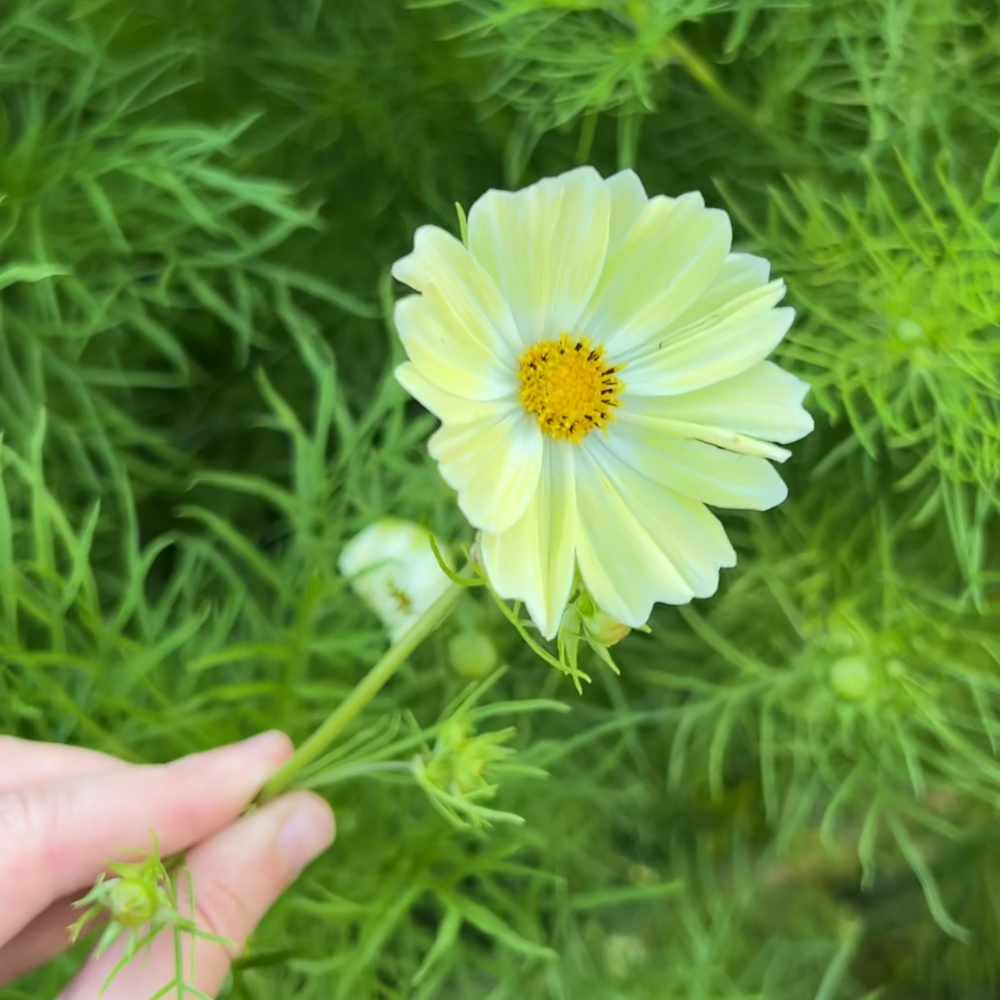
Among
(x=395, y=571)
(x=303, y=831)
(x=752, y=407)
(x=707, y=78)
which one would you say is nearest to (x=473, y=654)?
(x=395, y=571)

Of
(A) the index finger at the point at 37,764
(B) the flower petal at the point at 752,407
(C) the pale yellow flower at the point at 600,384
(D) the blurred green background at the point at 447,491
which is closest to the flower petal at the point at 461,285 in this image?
(C) the pale yellow flower at the point at 600,384

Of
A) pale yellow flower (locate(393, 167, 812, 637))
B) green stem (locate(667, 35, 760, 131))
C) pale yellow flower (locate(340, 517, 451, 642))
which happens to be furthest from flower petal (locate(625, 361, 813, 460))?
Answer: green stem (locate(667, 35, 760, 131))

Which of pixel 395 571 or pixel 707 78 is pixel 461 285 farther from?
pixel 707 78

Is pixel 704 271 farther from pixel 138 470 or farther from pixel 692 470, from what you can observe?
pixel 138 470

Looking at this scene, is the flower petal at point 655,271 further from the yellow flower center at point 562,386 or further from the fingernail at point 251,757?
the fingernail at point 251,757

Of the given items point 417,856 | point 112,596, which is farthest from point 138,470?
point 417,856

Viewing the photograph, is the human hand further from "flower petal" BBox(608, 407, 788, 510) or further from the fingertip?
"flower petal" BBox(608, 407, 788, 510)

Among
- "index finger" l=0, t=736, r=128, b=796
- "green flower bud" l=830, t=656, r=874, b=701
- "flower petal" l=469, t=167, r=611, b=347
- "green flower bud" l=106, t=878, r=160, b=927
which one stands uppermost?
Answer: "flower petal" l=469, t=167, r=611, b=347
